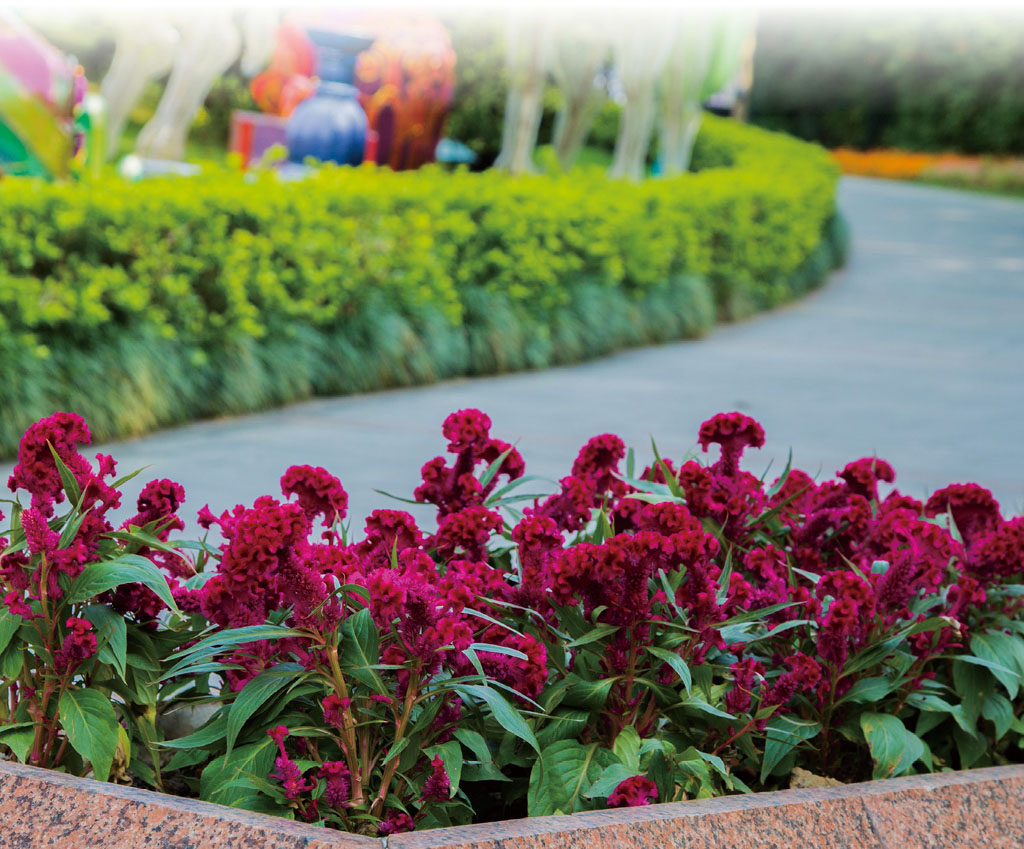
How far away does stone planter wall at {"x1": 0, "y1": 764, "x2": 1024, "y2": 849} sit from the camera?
188 centimetres

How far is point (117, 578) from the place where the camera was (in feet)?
6.93

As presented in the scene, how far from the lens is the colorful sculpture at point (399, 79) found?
15.1 metres

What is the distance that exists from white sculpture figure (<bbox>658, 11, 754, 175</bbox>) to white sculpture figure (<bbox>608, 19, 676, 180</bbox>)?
0.45 metres

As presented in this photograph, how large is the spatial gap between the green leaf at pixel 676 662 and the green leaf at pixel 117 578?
854mm

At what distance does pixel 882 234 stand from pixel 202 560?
18432mm

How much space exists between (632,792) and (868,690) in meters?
0.61

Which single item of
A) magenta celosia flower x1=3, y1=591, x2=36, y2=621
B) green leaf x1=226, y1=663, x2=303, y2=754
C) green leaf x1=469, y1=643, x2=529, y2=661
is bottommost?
green leaf x1=226, y1=663, x2=303, y2=754

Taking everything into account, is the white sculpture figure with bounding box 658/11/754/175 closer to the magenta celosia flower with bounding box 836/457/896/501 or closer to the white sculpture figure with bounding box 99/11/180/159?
the white sculpture figure with bounding box 99/11/180/159

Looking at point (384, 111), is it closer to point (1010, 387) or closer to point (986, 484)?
point (1010, 387)

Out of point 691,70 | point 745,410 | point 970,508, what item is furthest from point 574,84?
point 970,508

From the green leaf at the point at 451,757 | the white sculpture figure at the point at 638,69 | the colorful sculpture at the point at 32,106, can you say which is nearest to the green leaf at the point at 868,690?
the green leaf at the point at 451,757

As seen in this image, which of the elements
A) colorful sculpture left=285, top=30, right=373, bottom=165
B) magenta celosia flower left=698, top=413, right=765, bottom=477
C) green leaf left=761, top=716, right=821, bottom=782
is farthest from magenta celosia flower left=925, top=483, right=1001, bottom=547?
colorful sculpture left=285, top=30, right=373, bottom=165

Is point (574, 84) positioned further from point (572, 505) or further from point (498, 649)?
point (498, 649)

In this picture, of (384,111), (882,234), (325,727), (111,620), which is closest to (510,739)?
(325,727)
